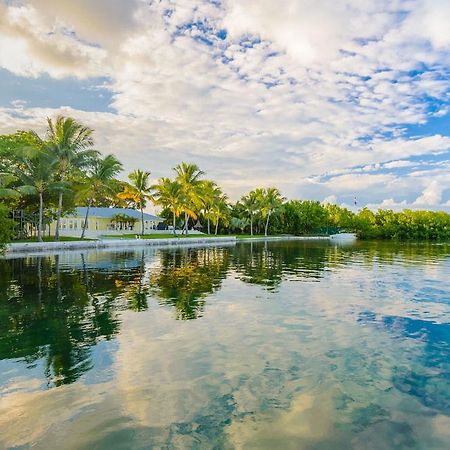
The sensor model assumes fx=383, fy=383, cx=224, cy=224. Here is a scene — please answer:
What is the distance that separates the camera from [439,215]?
92.9 meters

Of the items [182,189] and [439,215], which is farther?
[439,215]

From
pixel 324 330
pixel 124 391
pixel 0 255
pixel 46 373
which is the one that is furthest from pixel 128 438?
pixel 0 255

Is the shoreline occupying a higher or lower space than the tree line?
lower

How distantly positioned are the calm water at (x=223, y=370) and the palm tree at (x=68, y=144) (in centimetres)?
2602

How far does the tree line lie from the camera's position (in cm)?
3519

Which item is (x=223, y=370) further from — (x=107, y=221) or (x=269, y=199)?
(x=269, y=199)

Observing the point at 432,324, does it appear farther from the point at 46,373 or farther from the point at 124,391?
the point at 46,373

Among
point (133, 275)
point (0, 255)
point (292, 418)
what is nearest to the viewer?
point (292, 418)

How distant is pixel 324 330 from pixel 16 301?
9.16m

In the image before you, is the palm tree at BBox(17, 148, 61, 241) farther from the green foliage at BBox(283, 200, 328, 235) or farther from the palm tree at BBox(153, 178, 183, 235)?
the green foliage at BBox(283, 200, 328, 235)

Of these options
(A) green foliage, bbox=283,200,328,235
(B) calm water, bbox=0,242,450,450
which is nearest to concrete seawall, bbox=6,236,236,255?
(B) calm water, bbox=0,242,450,450

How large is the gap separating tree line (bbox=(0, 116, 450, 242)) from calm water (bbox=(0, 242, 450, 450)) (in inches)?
673

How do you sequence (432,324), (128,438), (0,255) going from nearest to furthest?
(128,438) < (432,324) < (0,255)

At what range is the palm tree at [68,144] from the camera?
3578 cm
